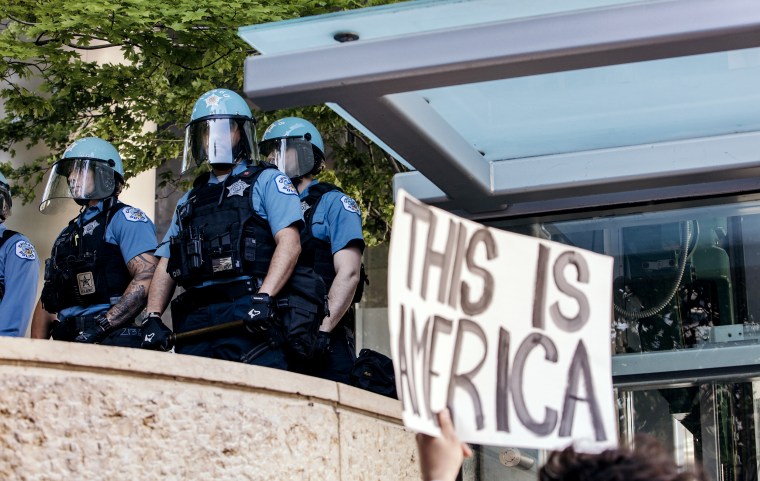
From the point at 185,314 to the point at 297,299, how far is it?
553mm

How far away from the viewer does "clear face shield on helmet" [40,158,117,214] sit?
653cm

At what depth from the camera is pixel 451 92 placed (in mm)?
4879

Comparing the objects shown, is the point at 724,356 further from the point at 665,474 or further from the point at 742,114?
A: the point at 665,474

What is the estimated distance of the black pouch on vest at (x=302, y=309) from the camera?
5199mm

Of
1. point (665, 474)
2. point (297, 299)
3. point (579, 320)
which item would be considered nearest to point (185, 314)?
point (297, 299)

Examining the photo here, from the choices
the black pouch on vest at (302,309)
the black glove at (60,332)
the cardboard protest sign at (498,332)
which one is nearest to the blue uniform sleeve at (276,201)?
the black pouch on vest at (302,309)

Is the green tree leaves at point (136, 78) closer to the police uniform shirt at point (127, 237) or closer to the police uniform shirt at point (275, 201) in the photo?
the police uniform shirt at point (127, 237)

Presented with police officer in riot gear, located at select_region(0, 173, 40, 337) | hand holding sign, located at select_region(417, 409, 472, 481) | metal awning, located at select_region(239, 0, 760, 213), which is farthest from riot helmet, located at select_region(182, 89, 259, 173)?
hand holding sign, located at select_region(417, 409, 472, 481)

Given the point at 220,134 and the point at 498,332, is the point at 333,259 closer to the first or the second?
the point at 220,134

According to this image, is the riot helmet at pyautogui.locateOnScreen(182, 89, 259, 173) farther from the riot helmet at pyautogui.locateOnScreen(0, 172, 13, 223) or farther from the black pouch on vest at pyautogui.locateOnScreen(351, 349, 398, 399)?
the riot helmet at pyautogui.locateOnScreen(0, 172, 13, 223)

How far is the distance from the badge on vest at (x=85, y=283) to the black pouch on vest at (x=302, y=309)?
122cm

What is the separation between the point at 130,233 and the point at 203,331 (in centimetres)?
111

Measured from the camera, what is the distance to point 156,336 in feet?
17.6

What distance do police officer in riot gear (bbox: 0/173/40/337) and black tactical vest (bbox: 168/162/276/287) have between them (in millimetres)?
1118
